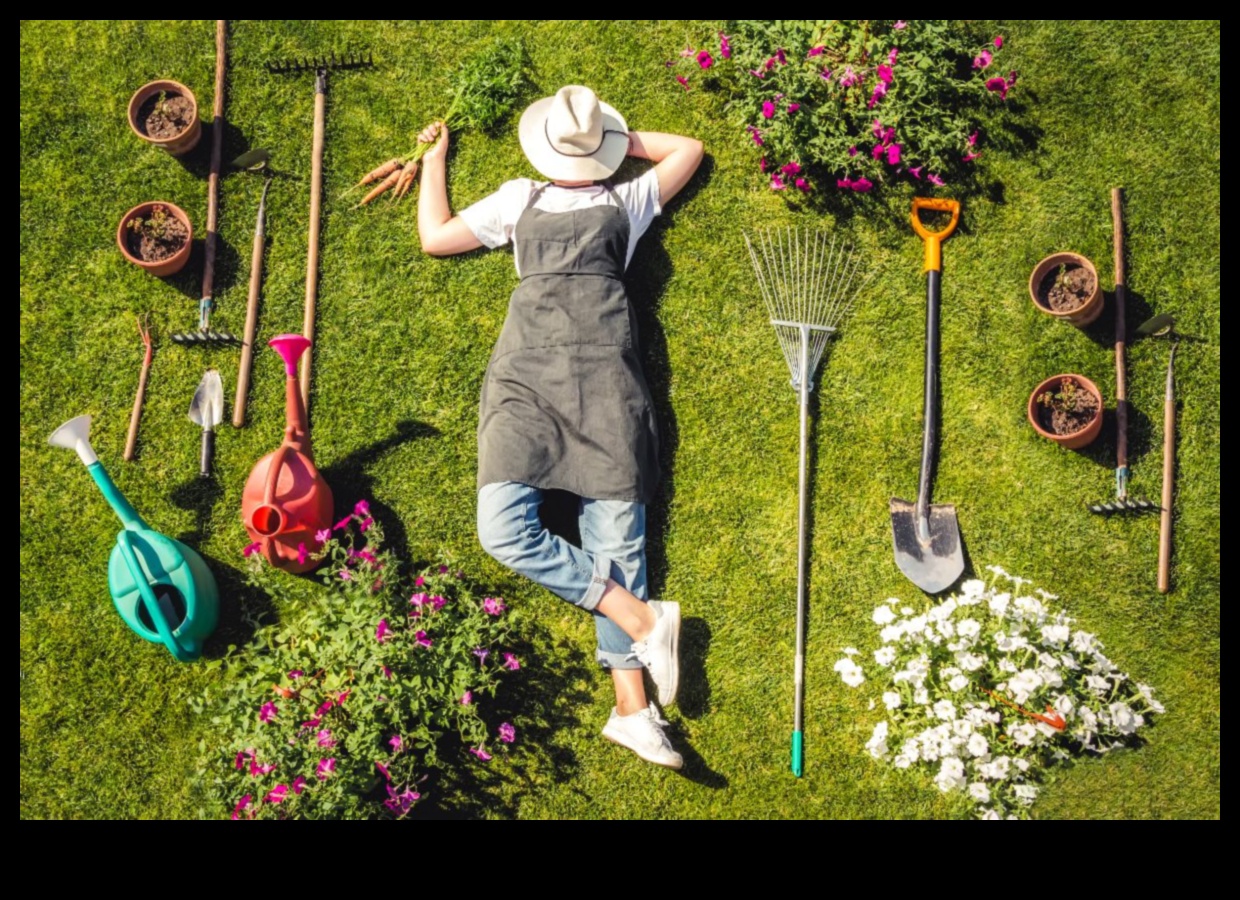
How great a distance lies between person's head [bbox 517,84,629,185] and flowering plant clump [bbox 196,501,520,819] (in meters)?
2.20

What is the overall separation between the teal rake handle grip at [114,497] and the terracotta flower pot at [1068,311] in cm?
508

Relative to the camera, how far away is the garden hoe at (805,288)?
6.39 metres

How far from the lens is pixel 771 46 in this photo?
651cm

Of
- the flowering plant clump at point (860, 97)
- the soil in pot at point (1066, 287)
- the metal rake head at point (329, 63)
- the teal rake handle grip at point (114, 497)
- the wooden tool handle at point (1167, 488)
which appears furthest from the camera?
the metal rake head at point (329, 63)

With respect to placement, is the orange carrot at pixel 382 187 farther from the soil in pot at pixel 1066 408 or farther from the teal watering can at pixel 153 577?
the soil in pot at pixel 1066 408

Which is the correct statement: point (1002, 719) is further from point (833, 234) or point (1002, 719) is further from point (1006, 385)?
point (833, 234)

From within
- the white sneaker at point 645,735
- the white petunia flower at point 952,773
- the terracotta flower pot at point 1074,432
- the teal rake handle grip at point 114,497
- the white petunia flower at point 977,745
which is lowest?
the white sneaker at point 645,735

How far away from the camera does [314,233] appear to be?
6496 millimetres

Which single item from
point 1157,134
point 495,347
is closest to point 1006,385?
point 1157,134

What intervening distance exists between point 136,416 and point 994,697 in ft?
16.4

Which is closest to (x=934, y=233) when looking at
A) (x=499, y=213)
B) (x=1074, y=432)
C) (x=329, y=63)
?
(x=1074, y=432)

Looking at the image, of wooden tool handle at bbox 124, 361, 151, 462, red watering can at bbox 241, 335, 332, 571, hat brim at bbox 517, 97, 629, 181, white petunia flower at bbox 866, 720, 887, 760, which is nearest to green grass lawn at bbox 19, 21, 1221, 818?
wooden tool handle at bbox 124, 361, 151, 462

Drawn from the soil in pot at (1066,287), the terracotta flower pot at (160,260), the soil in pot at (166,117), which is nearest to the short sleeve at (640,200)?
the soil in pot at (1066,287)
